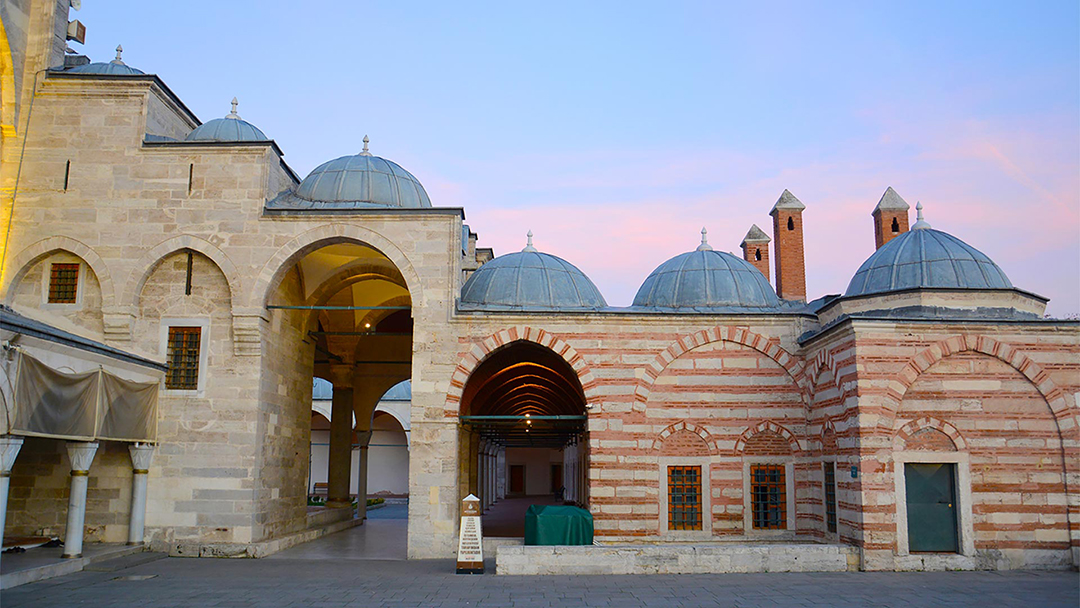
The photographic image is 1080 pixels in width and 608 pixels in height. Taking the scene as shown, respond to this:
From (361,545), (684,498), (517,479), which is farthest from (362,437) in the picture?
(517,479)

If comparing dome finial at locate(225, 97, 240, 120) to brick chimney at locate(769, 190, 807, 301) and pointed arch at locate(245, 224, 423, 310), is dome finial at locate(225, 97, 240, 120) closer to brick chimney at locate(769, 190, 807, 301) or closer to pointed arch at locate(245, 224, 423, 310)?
pointed arch at locate(245, 224, 423, 310)

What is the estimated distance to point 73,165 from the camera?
15.2 m

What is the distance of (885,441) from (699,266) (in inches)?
242

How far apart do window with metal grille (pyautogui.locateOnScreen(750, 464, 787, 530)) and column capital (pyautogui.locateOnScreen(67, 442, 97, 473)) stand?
1168 cm

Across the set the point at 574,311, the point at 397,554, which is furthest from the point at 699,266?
the point at 397,554

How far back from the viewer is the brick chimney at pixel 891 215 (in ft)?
64.9

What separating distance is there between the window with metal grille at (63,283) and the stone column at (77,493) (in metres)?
3.84

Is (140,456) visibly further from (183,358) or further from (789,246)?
(789,246)

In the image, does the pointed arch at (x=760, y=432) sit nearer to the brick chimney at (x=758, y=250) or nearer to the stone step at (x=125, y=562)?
the brick chimney at (x=758, y=250)

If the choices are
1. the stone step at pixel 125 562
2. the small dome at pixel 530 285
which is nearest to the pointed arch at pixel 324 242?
the small dome at pixel 530 285

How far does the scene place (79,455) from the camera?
41.0ft

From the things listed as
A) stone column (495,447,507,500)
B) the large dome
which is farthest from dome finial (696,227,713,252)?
stone column (495,447,507,500)

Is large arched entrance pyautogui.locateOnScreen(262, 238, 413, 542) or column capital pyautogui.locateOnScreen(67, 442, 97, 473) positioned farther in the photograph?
large arched entrance pyautogui.locateOnScreen(262, 238, 413, 542)

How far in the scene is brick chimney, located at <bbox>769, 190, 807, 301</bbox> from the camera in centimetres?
2069
